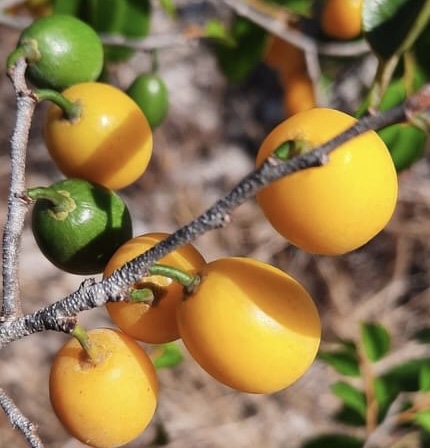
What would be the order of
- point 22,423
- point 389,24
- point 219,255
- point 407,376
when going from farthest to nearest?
point 219,255
point 407,376
point 389,24
point 22,423

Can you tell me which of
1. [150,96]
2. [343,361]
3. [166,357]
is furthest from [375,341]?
[150,96]

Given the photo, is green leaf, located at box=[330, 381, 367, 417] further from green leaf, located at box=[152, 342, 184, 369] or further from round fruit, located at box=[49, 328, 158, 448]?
round fruit, located at box=[49, 328, 158, 448]

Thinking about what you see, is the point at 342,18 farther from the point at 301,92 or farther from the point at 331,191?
the point at 331,191

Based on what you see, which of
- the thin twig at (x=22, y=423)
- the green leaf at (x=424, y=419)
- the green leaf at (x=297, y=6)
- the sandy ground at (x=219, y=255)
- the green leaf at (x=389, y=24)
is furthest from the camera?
the sandy ground at (x=219, y=255)

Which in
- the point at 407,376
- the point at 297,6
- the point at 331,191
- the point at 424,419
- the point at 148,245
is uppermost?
the point at 331,191

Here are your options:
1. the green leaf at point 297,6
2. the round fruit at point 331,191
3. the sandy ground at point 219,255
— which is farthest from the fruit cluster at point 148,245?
the sandy ground at point 219,255

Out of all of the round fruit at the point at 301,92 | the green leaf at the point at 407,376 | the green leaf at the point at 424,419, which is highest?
the round fruit at the point at 301,92

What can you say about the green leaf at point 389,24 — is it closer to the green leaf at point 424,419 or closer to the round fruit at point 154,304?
the round fruit at point 154,304
